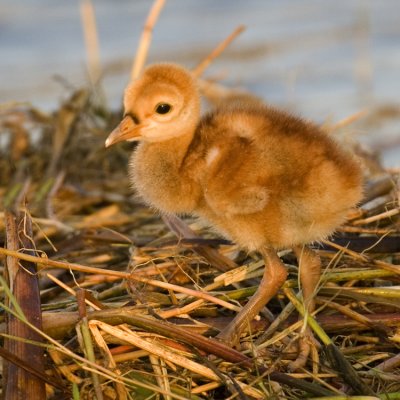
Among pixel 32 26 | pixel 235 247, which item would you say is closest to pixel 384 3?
pixel 32 26

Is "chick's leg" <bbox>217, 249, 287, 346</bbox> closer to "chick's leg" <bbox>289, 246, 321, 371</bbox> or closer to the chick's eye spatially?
"chick's leg" <bbox>289, 246, 321, 371</bbox>

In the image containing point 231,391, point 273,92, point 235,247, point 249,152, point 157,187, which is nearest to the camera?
point 231,391

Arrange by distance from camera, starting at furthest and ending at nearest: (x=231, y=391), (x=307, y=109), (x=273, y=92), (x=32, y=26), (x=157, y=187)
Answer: (x=32, y=26), (x=273, y=92), (x=307, y=109), (x=157, y=187), (x=231, y=391)

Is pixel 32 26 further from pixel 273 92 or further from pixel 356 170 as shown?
pixel 356 170

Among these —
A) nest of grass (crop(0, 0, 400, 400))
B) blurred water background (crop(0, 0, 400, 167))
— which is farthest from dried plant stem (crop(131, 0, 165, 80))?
blurred water background (crop(0, 0, 400, 167))

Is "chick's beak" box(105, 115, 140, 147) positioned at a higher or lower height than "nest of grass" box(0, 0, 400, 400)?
higher

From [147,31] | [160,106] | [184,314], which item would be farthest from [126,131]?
[147,31]
